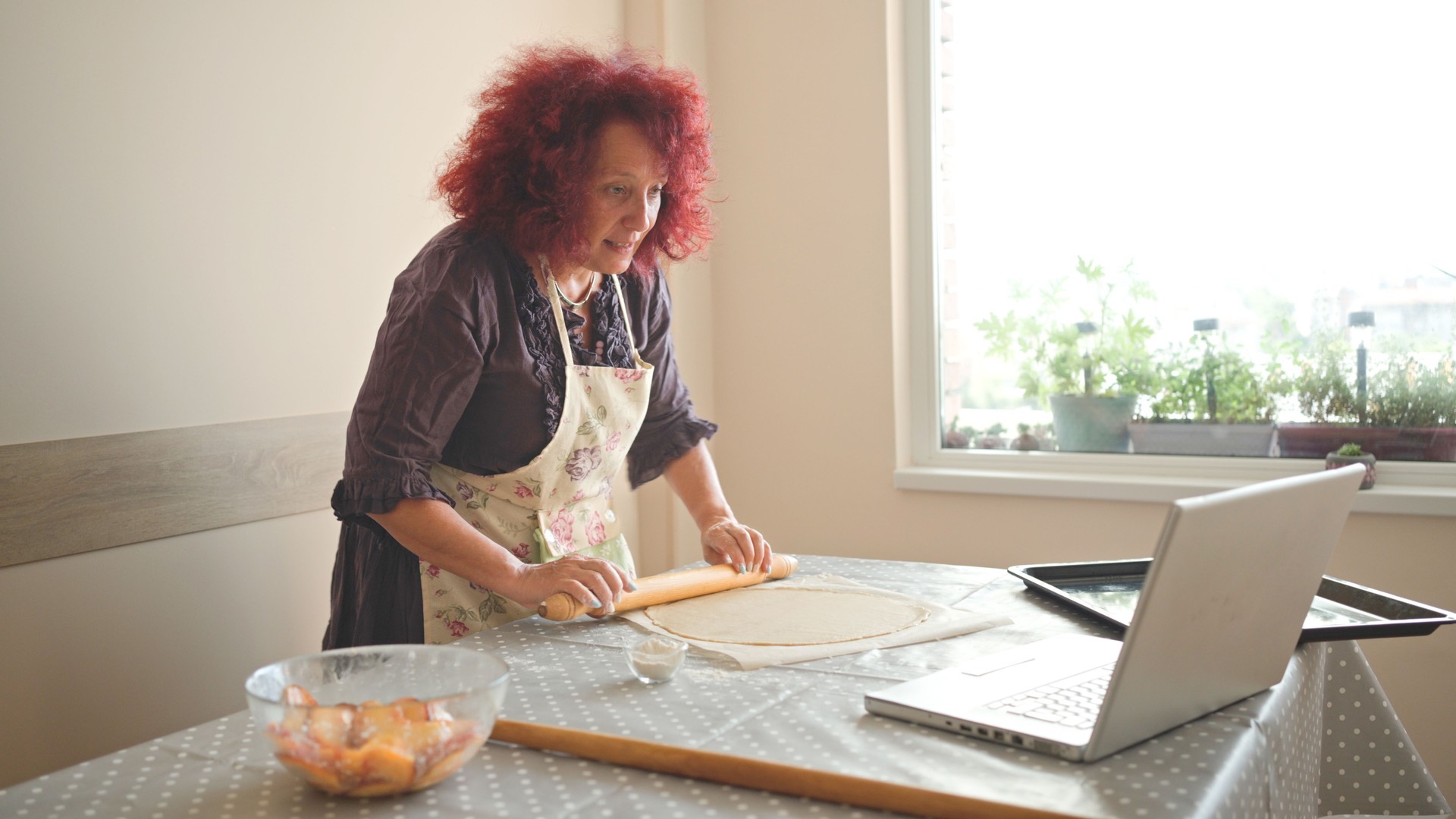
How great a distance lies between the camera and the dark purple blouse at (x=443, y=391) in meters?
1.51

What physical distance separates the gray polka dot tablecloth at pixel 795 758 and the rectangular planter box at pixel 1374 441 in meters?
1.40

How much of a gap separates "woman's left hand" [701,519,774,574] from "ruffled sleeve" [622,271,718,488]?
0.89 feet

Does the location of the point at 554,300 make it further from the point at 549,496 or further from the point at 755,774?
the point at 755,774

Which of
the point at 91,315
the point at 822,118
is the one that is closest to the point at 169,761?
the point at 91,315

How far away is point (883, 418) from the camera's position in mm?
3145

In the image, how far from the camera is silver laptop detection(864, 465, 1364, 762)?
36.9 inches

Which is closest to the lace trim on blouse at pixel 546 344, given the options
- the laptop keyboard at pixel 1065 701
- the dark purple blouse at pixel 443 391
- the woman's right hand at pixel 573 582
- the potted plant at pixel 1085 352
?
the dark purple blouse at pixel 443 391

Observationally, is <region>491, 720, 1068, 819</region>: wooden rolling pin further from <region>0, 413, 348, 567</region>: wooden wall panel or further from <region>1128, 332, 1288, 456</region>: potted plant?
<region>1128, 332, 1288, 456</region>: potted plant

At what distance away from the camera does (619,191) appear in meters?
1.78

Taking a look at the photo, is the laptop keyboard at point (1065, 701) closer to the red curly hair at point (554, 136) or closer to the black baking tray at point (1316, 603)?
the black baking tray at point (1316, 603)

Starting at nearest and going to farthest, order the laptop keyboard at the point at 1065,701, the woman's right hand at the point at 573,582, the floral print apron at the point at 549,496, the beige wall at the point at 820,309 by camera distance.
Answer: the laptop keyboard at the point at 1065,701 < the woman's right hand at the point at 573,582 < the floral print apron at the point at 549,496 < the beige wall at the point at 820,309

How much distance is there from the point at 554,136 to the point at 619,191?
13cm

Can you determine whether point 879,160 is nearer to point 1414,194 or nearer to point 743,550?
point 1414,194

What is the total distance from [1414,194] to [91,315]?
2753 millimetres
